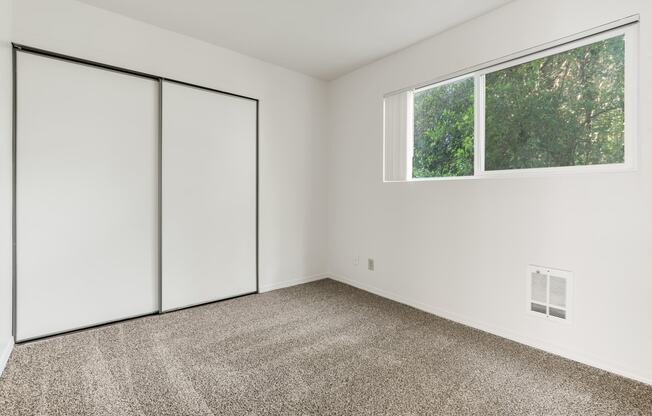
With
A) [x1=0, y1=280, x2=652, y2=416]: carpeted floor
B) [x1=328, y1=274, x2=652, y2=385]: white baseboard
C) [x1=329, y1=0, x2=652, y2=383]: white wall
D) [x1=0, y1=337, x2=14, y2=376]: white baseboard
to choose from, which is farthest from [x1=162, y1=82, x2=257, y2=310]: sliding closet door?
[x1=328, y1=274, x2=652, y2=385]: white baseboard

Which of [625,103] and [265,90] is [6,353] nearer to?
[265,90]

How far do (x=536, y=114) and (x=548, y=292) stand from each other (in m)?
1.32

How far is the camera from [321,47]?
10.5 feet

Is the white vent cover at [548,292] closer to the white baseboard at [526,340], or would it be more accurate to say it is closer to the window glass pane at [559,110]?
the white baseboard at [526,340]

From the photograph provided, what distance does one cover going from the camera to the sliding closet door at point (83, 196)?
7.56ft

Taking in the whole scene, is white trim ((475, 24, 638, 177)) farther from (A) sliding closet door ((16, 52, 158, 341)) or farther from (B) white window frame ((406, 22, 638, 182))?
(A) sliding closet door ((16, 52, 158, 341))

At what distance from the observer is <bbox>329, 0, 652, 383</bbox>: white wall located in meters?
1.93

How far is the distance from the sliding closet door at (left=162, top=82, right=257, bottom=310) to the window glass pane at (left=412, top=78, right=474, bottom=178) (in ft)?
5.85

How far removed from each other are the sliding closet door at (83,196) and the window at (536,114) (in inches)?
100

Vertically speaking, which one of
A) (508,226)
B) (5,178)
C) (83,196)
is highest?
(5,178)

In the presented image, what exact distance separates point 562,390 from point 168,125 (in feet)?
11.5

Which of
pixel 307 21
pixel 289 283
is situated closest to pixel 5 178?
pixel 307 21

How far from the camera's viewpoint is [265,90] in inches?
142

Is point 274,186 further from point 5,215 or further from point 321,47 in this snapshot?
point 5,215
